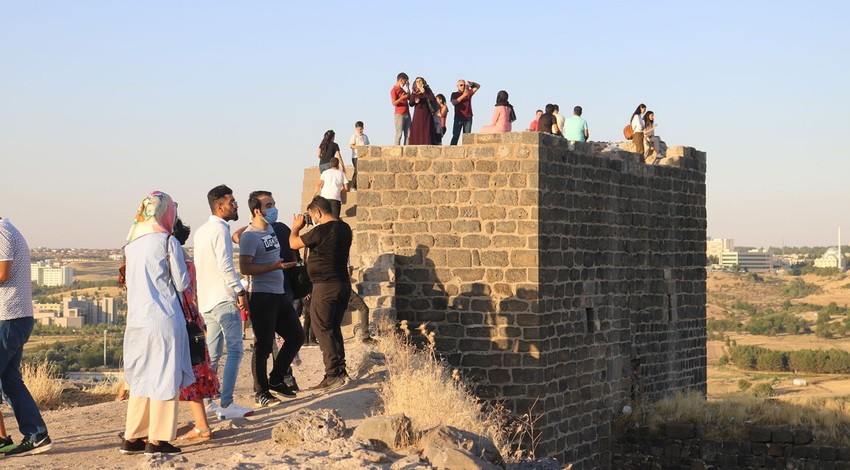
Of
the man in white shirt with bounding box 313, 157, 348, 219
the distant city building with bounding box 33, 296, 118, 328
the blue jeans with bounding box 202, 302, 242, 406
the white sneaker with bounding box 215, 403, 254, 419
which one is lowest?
the distant city building with bounding box 33, 296, 118, 328

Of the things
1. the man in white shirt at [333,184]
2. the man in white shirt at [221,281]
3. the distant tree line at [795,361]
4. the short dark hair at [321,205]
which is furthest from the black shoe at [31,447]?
the distant tree line at [795,361]

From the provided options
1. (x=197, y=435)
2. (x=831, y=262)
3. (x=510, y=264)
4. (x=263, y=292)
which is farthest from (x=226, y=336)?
(x=831, y=262)

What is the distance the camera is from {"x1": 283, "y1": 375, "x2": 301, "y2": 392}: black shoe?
11320mm

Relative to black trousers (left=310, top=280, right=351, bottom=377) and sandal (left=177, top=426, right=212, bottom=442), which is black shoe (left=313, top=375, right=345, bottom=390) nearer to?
black trousers (left=310, top=280, right=351, bottom=377)

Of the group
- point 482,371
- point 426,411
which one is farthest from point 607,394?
point 426,411

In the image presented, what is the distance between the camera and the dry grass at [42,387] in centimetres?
1269

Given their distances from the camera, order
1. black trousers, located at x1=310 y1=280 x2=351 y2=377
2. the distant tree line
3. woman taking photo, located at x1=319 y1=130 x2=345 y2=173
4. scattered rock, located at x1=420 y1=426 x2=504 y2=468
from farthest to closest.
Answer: the distant tree line < woman taking photo, located at x1=319 y1=130 x2=345 y2=173 < black trousers, located at x1=310 y1=280 x2=351 y2=377 < scattered rock, located at x1=420 y1=426 x2=504 y2=468

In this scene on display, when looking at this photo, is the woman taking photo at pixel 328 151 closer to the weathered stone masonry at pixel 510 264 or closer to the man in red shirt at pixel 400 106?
the man in red shirt at pixel 400 106

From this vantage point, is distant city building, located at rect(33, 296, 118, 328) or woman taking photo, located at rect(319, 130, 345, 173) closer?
woman taking photo, located at rect(319, 130, 345, 173)

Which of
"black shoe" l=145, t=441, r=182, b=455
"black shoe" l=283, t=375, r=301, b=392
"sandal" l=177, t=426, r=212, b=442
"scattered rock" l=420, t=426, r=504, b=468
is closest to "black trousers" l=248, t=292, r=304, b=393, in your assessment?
"black shoe" l=283, t=375, r=301, b=392

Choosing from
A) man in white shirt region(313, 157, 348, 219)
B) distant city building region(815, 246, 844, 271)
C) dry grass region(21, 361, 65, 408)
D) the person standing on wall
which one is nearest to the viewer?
the person standing on wall

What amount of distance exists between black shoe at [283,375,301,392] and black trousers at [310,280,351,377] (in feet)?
1.11

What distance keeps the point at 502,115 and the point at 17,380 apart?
29.6ft

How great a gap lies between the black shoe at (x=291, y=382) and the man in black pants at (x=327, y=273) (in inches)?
11.4
